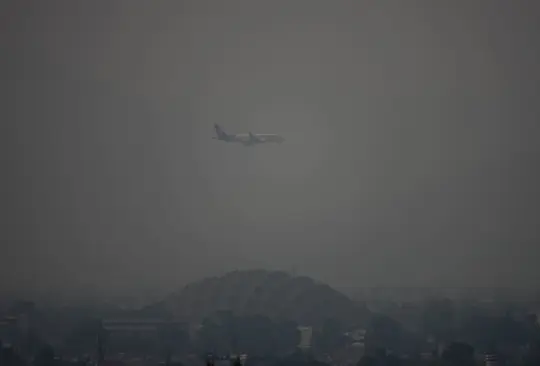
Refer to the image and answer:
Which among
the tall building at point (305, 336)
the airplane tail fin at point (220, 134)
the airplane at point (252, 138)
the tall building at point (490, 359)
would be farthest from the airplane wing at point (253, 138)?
the tall building at point (490, 359)

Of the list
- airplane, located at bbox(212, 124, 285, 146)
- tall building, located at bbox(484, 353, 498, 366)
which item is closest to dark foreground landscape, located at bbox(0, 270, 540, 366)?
tall building, located at bbox(484, 353, 498, 366)

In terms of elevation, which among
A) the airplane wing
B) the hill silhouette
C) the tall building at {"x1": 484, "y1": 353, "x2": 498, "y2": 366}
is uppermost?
the airplane wing

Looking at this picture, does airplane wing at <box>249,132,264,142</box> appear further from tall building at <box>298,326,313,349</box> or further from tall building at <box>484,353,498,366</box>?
tall building at <box>484,353,498,366</box>

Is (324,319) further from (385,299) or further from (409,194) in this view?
(409,194)

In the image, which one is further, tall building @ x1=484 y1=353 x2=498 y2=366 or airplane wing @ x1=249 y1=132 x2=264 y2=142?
airplane wing @ x1=249 y1=132 x2=264 y2=142

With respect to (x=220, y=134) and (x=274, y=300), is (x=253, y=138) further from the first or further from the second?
(x=274, y=300)

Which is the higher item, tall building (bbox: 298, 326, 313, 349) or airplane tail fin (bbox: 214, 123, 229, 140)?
airplane tail fin (bbox: 214, 123, 229, 140)

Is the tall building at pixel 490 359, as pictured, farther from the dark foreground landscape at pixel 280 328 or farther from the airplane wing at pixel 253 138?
the airplane wing at pixel 253 138

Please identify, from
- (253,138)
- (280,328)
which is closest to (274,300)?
(280,328)
